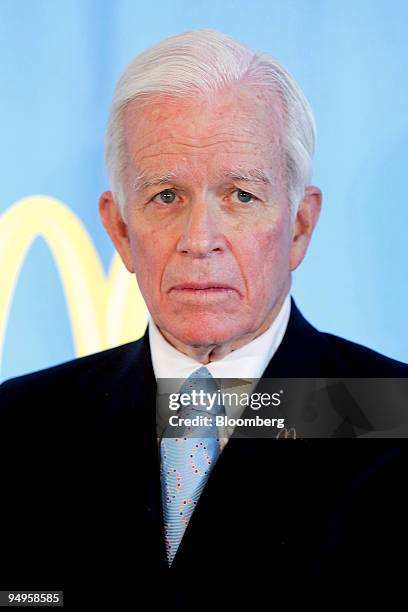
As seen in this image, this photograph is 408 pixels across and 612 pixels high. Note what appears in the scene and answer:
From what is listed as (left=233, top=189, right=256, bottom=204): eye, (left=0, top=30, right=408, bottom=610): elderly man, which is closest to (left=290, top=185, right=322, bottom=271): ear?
(left=0, top=30, right=408, bottom=610): elderly man

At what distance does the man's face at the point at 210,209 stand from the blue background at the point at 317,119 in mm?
254

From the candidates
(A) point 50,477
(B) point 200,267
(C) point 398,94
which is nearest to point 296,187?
(B) point 200,267

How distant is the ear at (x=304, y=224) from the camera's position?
1326 millimetres

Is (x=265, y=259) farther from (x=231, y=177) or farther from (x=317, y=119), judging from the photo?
(x=317, y=119)

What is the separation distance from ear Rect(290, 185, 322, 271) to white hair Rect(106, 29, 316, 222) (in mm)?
31

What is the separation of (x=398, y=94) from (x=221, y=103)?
15.5 inches

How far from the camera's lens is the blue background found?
1468 millimetres

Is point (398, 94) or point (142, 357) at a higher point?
point (398, 94)

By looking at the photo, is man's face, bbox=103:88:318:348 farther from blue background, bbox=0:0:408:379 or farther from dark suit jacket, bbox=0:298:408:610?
blue background, bbox=0:0:408:379

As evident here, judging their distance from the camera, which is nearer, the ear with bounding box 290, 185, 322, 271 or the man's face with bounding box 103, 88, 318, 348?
the man's face with bounding box 103, 88, 318, 348

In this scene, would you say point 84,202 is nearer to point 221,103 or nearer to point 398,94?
point 221,103

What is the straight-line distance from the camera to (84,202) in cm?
162

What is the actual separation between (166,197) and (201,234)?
0.10m

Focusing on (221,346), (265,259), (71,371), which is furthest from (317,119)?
(71,371)
